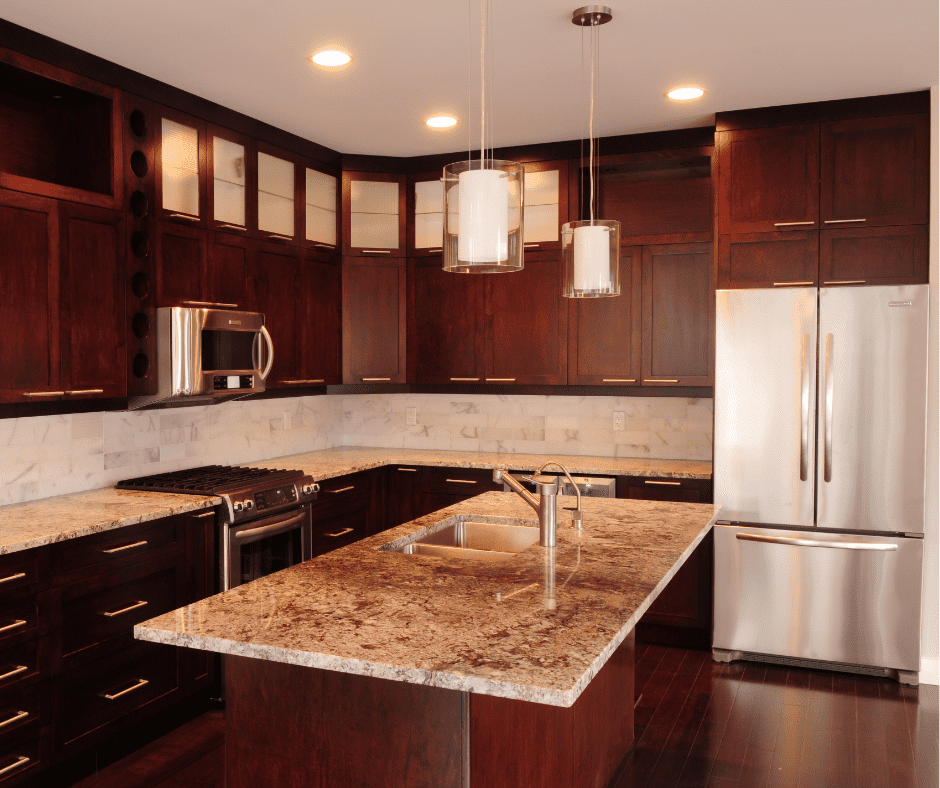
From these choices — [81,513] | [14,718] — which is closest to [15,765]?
[14,718]

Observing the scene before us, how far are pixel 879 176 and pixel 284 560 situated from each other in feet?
11.1

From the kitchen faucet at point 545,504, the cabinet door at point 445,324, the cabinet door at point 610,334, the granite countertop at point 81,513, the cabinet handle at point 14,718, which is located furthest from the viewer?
the cabinet door at point 445,324

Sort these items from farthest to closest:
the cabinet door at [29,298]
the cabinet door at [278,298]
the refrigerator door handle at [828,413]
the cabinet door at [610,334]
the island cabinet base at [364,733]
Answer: the cabinet door at [610,334], the cabinet door at [278,298], the refrigerator door handle at [828,413], the cabinet door at [29,298], the island cabinet base at [364,733]

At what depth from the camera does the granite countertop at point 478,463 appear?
173 inches

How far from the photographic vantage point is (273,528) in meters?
3.82

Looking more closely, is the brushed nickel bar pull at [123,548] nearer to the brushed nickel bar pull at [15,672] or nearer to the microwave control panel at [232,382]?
the brushed nickel bar pull at [15,672]

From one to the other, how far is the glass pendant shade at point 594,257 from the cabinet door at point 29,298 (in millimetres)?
2078

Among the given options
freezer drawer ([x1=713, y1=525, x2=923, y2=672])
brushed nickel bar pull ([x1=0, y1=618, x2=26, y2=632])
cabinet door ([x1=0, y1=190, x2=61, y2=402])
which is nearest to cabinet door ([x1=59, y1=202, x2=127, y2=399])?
cabinet door ([x1=0, y1=190, x2=61, y2=402])

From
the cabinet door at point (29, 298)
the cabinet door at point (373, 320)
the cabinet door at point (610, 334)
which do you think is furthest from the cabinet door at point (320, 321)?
the cabinet door at point (29, 298)

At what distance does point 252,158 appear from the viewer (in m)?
4.30

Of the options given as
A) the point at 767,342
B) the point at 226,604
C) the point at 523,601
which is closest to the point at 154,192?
the point at 226,604

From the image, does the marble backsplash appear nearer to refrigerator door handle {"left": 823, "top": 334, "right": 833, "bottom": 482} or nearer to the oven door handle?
the oven door handle

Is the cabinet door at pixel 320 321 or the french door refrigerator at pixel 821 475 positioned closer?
the french door refrigerator at pixel 821 475

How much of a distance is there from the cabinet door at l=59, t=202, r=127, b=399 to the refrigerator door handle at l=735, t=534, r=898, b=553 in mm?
3037
